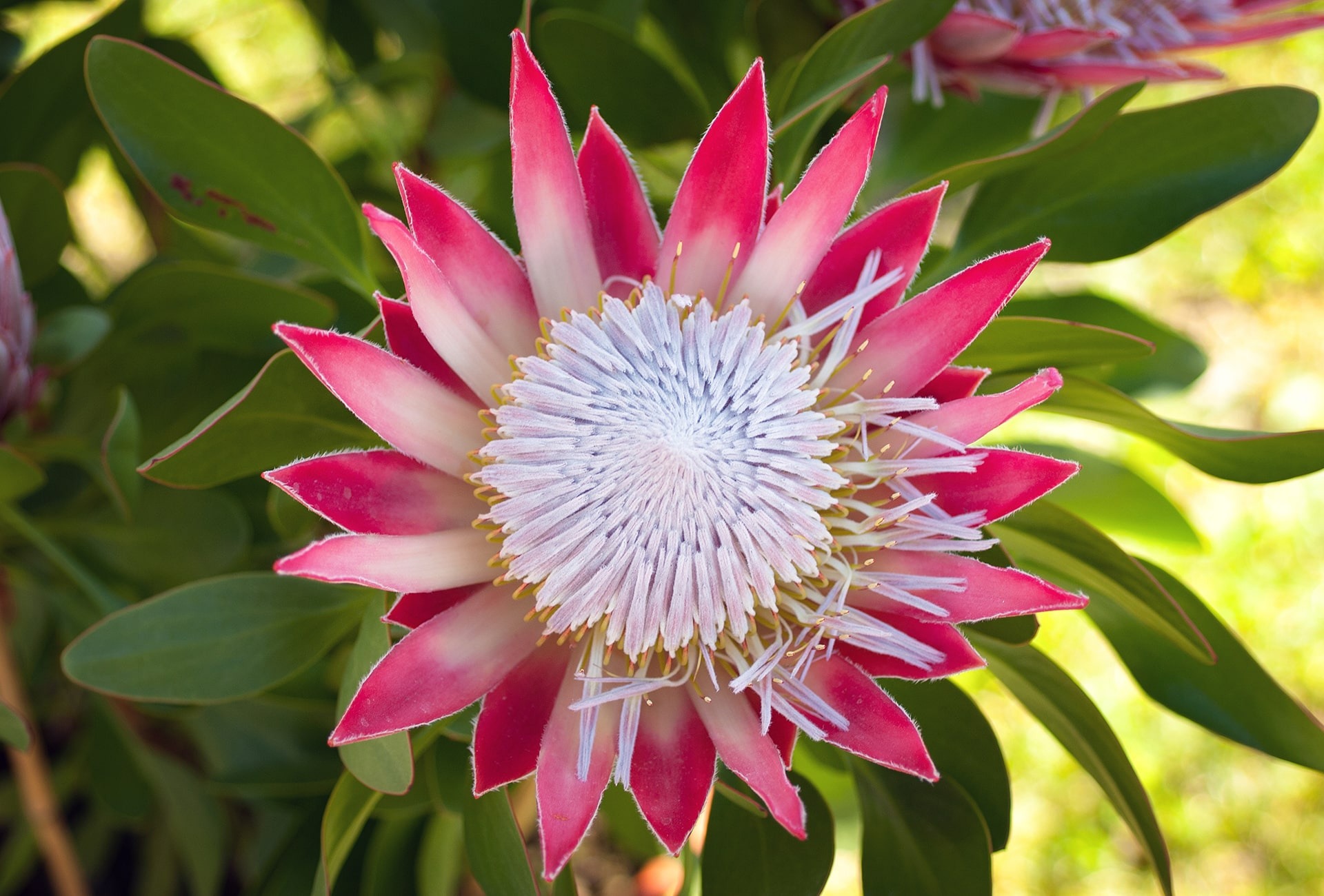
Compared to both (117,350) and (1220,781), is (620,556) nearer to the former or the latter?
(117,350)

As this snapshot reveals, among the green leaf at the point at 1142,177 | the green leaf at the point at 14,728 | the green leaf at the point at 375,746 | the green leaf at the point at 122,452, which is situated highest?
the green leaf at the point at 1142,177

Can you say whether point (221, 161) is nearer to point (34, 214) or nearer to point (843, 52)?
point (34, 214)

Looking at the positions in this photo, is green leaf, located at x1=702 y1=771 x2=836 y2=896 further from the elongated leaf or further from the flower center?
the elongated leaf

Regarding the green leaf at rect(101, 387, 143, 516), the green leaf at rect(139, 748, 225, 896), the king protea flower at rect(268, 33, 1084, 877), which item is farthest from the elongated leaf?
the green leaf at rect(139, 748, 225, 896)

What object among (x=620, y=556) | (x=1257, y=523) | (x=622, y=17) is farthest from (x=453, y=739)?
(x=1257, y=523)

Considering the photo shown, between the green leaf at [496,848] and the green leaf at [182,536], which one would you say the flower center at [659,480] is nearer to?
the green leaf at [496,848]

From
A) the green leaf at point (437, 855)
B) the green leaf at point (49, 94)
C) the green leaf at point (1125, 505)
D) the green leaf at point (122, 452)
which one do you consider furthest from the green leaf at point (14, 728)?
the green leaf at point (1125, 505)
